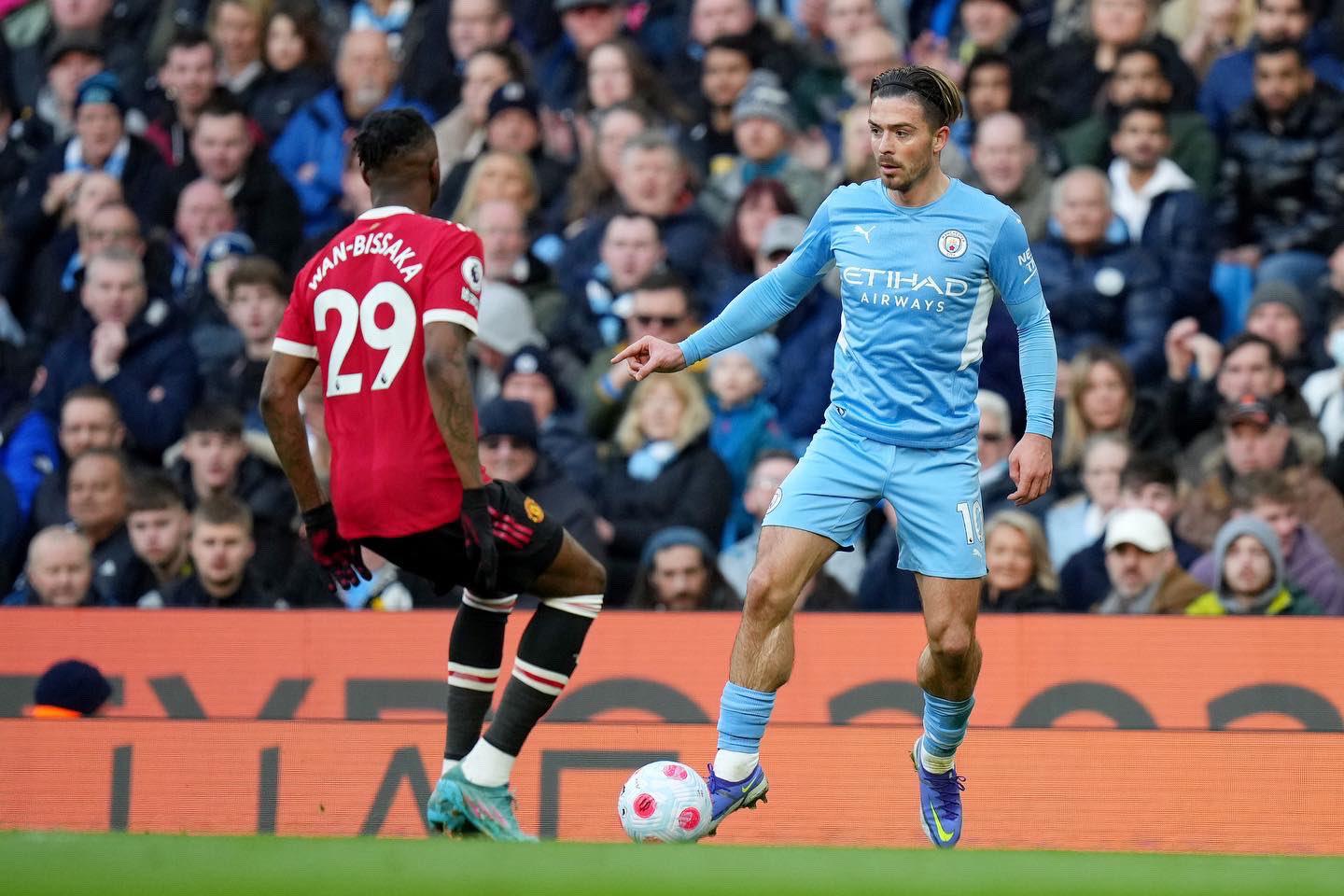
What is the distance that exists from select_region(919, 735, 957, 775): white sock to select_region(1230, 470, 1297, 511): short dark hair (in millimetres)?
3001

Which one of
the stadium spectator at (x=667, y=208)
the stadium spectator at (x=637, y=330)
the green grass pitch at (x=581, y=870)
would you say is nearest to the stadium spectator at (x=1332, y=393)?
the stadium spectator at (x=637, y=330)

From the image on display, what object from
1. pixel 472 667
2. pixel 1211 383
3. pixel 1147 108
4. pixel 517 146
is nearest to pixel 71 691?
pixel 472 667

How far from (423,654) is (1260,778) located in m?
3.57

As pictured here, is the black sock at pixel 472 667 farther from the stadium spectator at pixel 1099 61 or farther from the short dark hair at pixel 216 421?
the stadium spectator at pixel 1099 61

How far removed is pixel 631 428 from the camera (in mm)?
9938

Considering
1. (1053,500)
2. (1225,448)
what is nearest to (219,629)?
(1053,500)

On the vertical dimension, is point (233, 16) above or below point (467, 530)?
above

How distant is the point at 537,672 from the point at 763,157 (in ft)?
16.8

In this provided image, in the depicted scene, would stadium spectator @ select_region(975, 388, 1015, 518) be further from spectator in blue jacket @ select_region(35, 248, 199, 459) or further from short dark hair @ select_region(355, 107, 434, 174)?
spectator in blue jacket @ select_region(35, 248, 199, 459)

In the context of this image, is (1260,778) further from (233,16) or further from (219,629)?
(233,16)

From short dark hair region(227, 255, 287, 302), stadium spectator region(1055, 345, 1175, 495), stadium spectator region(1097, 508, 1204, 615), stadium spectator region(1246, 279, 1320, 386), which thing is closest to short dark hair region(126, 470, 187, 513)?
short dark hair region(227, 255, 287, 302)

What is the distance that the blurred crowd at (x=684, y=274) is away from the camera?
9266 mm

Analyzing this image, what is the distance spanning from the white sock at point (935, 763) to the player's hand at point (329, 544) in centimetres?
205

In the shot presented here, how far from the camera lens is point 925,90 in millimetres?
6180
